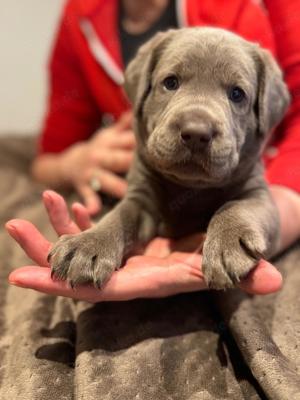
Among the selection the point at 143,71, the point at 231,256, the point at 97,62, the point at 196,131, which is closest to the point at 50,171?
the point at 97,62

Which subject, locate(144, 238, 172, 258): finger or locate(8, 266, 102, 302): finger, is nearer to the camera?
locate(8, 266, 102, 302): finger

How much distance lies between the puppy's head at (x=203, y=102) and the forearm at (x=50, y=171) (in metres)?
0.81

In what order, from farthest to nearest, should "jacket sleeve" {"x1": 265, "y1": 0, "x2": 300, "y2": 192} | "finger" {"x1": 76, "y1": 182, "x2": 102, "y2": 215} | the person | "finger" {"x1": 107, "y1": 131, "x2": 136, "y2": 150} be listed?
1. "finger" {"x1": 107, "y1": 131, "x2": 136, "y2": 150}
2. "finger" {"x1": 76, "y1": 182, "x2": 102, "y2": 215}
3. "jacket sleeve" {"x1": 265, "y1": 0, "x2": 300, "y2": 192}
4. the person

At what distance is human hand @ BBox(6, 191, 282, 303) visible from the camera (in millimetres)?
1081

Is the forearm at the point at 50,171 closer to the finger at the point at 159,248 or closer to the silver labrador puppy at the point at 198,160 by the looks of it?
the silver labrador puppy at the point at 198,160

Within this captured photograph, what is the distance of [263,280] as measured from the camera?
107 centimetres

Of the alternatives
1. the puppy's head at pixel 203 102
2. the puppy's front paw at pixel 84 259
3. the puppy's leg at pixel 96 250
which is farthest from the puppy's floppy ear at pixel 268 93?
the puppy's front paw at pixel 84 259

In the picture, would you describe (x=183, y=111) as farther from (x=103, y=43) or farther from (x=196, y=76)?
(x=103, y=43)

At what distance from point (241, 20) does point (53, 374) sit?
4.63ft

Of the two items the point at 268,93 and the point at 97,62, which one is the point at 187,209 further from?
the point at 97,62

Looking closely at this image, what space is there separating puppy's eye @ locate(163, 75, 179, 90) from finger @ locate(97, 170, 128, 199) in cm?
53

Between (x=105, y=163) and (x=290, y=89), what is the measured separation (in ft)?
2.45

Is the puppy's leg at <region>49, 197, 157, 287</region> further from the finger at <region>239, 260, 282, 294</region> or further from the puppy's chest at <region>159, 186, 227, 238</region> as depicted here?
the finger at <region>239, 260, 282, 294</region>

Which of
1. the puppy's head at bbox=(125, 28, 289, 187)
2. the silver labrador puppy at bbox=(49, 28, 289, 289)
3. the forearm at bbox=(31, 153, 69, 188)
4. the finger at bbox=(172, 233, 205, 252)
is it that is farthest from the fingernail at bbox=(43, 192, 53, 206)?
the forearm at bbox=(31, 153, 69, 188)
